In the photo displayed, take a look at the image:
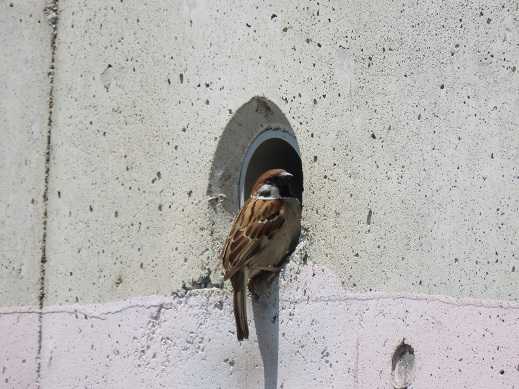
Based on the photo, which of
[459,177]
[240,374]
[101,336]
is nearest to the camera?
[459,177]

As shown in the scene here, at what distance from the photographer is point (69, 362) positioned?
511 centimetres

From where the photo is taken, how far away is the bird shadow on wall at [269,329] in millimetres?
4164

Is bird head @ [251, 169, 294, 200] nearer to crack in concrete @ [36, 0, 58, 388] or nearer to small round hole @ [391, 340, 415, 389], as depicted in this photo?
small round hole @ [391, 340, 415, 389]

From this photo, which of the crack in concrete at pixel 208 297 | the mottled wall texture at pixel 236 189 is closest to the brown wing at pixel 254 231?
the mottled wall texture at pixel 236 189

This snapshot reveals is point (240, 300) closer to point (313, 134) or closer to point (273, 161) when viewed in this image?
point (313, 134)

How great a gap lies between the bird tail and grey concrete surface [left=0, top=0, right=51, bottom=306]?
1585mm

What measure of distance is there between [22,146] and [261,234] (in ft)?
6.71

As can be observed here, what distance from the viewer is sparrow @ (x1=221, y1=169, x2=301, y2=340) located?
4.03 meters

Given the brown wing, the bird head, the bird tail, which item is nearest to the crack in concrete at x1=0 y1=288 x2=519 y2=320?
the bird tail

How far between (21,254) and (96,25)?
124cm

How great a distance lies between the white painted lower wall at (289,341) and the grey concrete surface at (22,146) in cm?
36

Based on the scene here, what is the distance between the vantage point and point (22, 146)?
18.4 feet

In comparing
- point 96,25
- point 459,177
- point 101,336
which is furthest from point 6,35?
point 459,177

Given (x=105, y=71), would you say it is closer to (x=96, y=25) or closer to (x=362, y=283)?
(x=96, y=25)
